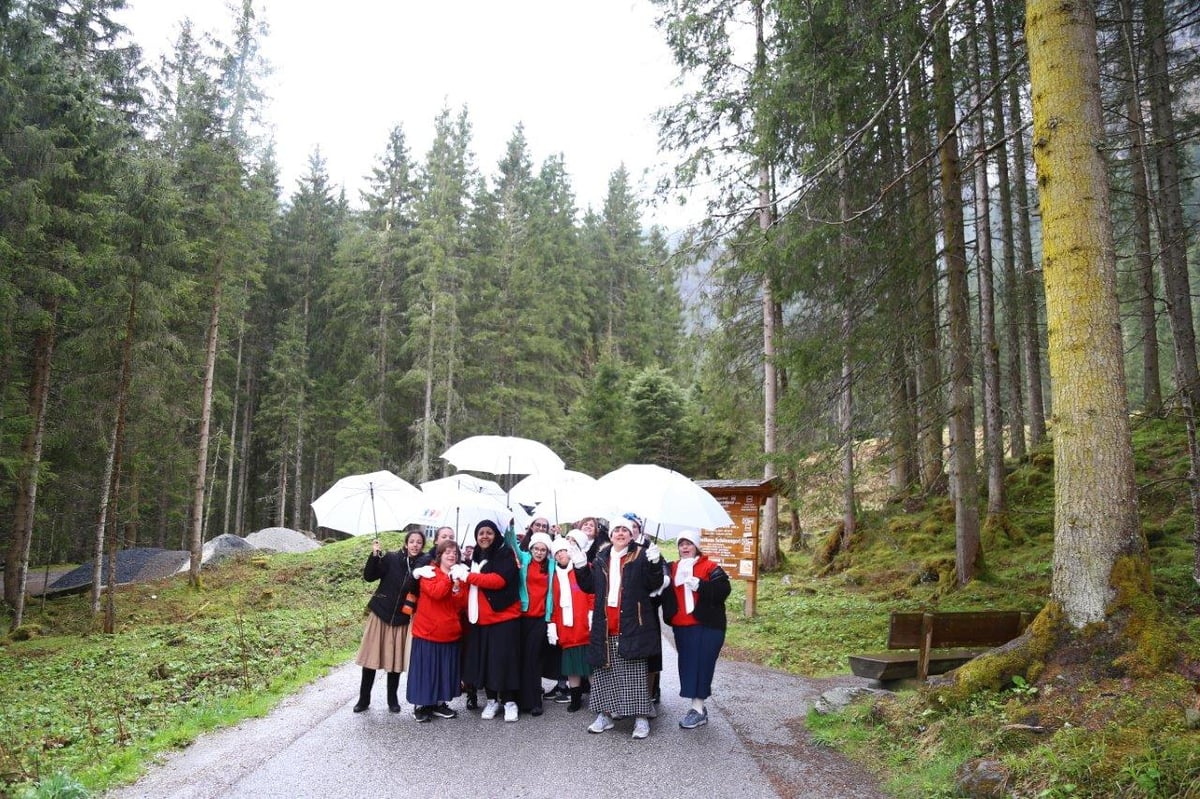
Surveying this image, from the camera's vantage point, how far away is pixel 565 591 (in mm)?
6809

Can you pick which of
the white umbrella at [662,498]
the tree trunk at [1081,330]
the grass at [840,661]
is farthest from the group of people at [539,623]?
the tree trunk at [1081,330]

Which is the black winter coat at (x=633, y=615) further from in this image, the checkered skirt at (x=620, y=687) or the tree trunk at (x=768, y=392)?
the tree trunk at (x=768, y=392)

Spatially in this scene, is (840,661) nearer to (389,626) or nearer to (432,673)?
(432,673)

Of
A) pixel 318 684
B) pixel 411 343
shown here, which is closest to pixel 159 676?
pixel 318 684

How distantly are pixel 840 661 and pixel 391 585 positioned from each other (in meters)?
5.34

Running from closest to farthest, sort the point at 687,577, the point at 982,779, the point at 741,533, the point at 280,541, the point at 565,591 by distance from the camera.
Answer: the point at 982,779 → the point at 687,577 → the point at 565,591 → the point at 741,533 → the point at 280,541

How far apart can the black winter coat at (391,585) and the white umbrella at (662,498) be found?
2.02 m

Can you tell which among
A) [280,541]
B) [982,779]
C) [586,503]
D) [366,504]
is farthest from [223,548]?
[982,779]

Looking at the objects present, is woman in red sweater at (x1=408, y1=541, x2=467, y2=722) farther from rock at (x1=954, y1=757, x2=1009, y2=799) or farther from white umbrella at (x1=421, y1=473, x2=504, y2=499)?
rock at (x1=954, y1=757, x2=1009, y2=799)

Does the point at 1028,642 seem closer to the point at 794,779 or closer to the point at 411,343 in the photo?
the point at 794,779

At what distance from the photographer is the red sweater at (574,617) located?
675cm

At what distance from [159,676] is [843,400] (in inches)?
485

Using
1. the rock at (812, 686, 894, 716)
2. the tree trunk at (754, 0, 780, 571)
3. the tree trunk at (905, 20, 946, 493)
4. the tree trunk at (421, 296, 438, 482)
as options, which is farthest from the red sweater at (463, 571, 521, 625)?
the tree trunk at (421, 296, 438, 482)

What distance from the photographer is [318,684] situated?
8.29 meters
